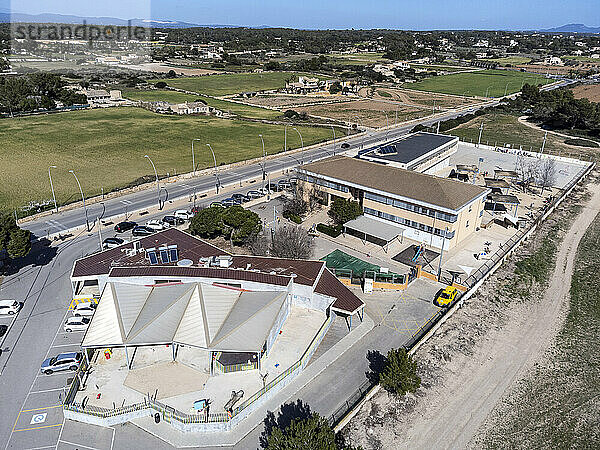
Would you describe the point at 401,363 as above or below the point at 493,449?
above

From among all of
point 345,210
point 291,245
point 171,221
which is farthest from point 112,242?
point 345,210

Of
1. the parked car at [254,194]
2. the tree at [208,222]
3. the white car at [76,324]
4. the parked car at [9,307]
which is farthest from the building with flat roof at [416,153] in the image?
the parked car at [9,307]

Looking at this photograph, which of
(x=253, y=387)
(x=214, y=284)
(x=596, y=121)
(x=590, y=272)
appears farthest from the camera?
(x=596, y=121)

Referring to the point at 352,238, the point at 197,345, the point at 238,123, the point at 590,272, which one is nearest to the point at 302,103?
the point at 238,123

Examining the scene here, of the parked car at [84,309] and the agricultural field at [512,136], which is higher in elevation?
the agricultural field at [512,136]

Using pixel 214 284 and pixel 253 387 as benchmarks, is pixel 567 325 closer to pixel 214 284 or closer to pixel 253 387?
pixel 253 387

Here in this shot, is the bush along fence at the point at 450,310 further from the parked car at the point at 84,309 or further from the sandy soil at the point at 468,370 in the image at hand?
the parked car at the point at 84,309

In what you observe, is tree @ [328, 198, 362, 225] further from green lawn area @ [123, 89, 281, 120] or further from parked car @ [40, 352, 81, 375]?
green lawn area @ [123, 89, 281, 120]
